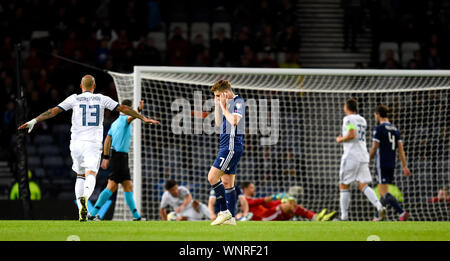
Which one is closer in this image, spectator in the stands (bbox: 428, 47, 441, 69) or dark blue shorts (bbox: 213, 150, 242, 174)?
dark blue shorts (bbox: 213, 150, 242, 174)

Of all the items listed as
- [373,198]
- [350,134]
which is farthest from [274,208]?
[350,134]

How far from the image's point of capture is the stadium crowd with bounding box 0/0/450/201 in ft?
57.8

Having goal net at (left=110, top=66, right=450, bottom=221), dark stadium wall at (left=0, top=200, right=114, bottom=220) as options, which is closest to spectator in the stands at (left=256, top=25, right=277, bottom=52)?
goal net at (left=110, top=66, right=450, bottom=221)

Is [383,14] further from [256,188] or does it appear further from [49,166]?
[49,166]

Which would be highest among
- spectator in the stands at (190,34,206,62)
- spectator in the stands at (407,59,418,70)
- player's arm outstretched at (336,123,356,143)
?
spectator in the stands at (190,34,206,62)

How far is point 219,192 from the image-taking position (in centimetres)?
929

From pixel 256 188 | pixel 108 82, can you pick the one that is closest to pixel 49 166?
pixel 108 82

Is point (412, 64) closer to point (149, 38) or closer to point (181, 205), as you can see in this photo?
point (149, 38)

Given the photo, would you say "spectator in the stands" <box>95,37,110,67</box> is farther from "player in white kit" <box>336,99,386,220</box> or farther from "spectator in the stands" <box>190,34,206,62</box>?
"player in white kit" <box>336,99,386,220</box>

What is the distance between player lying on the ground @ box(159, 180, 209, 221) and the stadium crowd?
3340mm

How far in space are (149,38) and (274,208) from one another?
21.1 feet

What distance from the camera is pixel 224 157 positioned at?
30.1 ft

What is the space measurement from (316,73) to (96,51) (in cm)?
699
